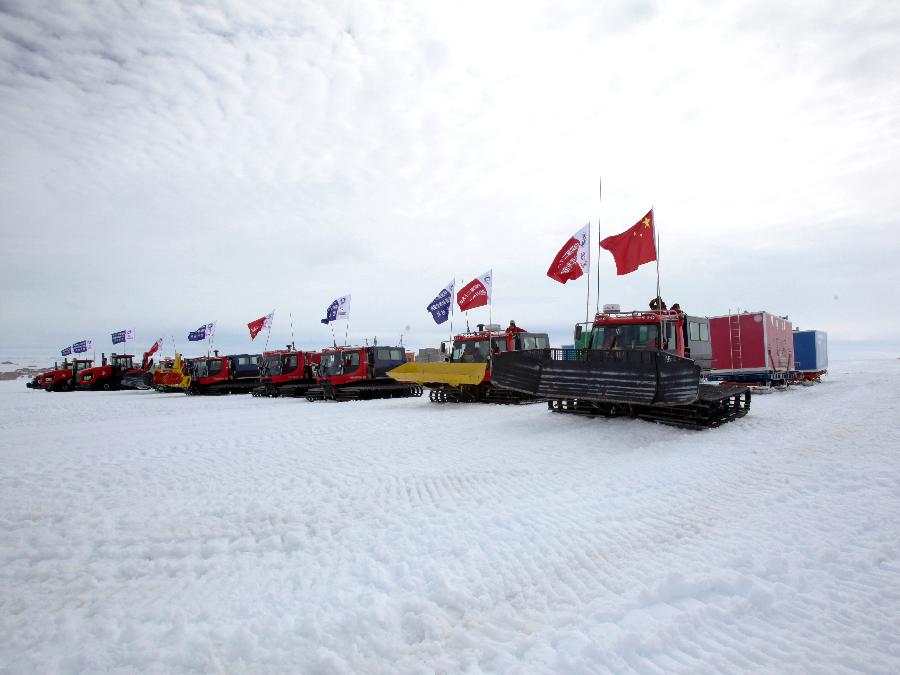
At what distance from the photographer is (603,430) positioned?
9383mm

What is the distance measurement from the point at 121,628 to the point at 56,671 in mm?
427

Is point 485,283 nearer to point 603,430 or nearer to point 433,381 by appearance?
point 433,381

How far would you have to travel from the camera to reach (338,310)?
26.2 metres

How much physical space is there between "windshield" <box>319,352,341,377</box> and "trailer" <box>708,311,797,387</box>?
46.0 ft

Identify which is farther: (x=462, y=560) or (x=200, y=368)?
(x=200, y=368)

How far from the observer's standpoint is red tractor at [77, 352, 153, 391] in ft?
108

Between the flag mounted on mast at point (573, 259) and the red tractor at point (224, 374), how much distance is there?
18.7 meters

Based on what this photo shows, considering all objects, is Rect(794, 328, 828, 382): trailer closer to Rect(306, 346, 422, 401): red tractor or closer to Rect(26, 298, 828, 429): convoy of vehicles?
Rect(26, 298, 828, 429): convoy of vehicles

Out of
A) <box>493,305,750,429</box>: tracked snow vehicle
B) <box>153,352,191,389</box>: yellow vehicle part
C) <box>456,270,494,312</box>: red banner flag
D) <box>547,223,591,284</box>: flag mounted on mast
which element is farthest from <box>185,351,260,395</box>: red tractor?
<box>493,305,750,429</box>: tracked snow vehicle

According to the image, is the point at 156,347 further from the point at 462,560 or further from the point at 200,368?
the point at 462,560

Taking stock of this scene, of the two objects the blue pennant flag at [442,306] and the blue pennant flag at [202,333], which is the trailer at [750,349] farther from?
the blue pennant flag at [202,333]

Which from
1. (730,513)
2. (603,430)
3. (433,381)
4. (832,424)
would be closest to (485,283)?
(433,381)

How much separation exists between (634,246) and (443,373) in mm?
6638

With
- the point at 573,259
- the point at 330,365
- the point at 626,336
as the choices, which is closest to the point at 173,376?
the point at 330,365
